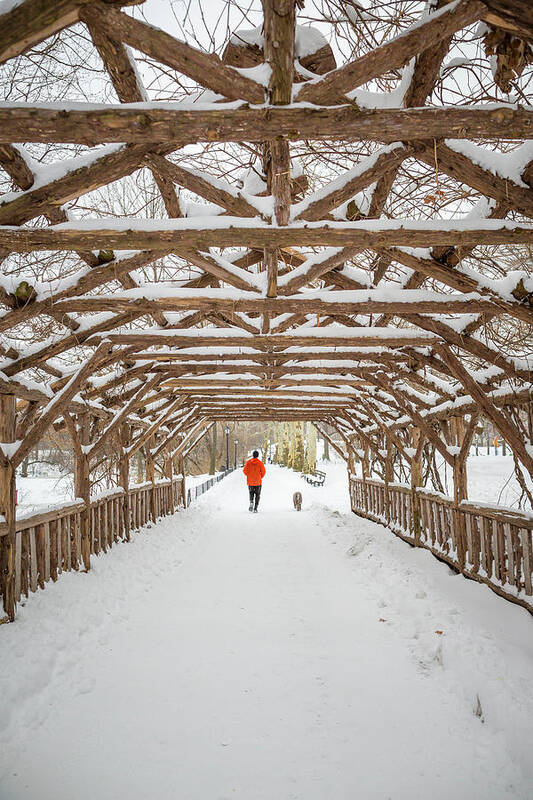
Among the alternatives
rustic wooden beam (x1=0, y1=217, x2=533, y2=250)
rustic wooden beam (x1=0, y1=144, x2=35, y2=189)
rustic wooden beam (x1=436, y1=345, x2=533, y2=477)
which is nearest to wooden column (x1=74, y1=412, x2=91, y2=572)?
rustic wooden beam (x1=0, y1=217, x2=533, y2=250)

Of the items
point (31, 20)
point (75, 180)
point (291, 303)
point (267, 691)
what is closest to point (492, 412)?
point (291, 303)

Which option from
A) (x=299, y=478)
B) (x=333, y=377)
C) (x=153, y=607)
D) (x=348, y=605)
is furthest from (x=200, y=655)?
(x=299, y=478)

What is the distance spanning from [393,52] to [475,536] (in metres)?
6.36

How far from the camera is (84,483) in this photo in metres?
8.10

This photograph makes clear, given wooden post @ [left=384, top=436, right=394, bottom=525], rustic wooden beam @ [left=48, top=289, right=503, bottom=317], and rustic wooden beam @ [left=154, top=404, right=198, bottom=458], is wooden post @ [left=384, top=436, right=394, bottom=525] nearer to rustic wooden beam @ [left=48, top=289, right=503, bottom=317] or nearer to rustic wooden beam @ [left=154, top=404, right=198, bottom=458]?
rustic wooden beam @ [left=154, top=404, right=198, bottom=458]

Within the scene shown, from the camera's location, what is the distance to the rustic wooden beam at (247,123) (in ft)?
7.99

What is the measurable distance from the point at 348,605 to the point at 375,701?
94.1 inches

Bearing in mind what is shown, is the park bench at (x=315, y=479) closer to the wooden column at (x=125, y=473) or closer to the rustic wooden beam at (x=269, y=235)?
the wooden column at (x=125, y=473)

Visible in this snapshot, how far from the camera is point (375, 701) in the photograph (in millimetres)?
3643

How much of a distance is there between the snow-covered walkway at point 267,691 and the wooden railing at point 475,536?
356mm

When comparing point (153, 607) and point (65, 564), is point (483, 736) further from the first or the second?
point (65, 564)

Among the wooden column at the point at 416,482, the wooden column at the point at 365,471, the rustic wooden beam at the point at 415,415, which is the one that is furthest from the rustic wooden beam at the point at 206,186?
the wooden column at the point at 365,471

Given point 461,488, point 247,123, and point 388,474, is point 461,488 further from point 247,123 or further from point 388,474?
point 247,123

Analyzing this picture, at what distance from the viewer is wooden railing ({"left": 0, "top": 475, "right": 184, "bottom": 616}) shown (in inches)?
236
